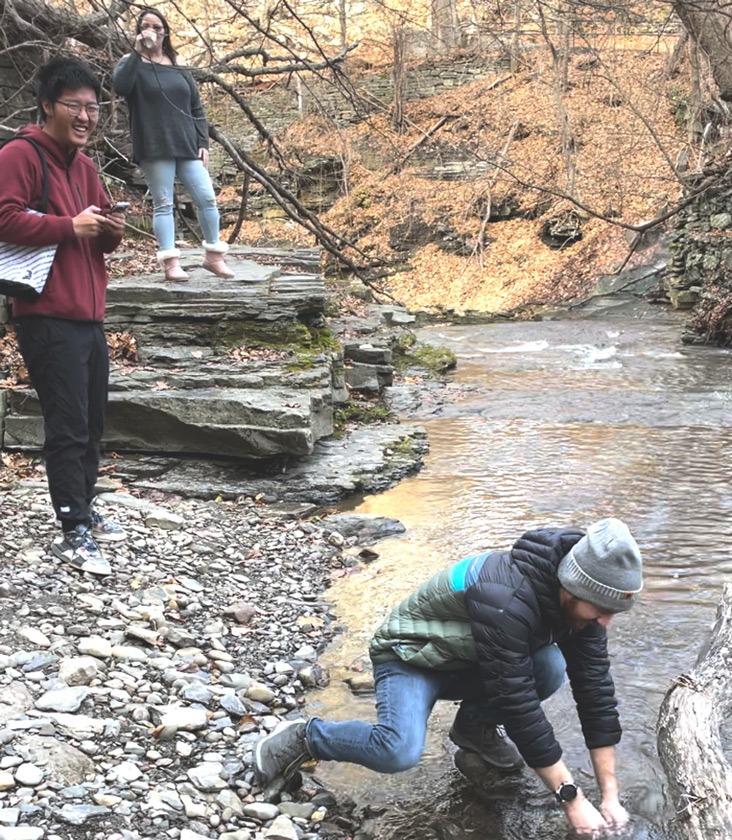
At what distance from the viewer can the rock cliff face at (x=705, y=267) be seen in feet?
41.5

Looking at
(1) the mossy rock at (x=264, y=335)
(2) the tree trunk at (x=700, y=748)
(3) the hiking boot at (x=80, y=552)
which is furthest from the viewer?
(1) the mossy rock at (x=264, y=335)

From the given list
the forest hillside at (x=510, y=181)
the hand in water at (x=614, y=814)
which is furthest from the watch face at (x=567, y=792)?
the forest hillside at (x=510, y=181)

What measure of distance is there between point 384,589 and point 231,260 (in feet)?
19.6

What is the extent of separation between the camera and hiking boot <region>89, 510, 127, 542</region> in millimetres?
4352

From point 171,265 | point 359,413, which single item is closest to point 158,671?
point 171,265

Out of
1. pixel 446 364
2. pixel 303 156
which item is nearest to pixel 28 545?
pixel 446 364

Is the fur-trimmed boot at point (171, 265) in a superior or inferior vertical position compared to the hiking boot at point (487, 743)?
superior

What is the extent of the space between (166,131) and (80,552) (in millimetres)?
3410

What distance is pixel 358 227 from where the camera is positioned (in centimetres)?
2400

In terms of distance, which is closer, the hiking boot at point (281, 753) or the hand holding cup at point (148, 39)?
the hiking boot at point (281, 753)

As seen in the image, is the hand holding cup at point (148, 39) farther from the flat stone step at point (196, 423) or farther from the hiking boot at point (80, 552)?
the hiking boot at point (80, 552)

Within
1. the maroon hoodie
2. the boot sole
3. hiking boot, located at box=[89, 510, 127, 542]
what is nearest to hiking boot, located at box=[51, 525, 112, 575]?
Answer: hiking boot, located at box=[89, 510, 127, 542]

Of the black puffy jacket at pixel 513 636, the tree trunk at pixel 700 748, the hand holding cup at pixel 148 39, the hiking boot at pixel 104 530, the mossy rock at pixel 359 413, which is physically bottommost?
the mossy rock at pixel 359 413

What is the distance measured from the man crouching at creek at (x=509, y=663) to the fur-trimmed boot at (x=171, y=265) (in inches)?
185
